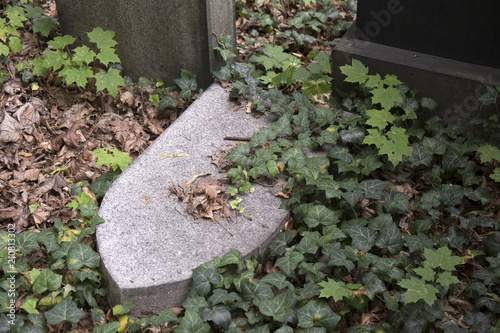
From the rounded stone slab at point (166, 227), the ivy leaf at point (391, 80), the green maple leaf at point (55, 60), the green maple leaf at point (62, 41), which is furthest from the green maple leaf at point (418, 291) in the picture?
the green maple leaf at point (62, 41)

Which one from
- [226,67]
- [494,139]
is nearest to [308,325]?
[494,139]

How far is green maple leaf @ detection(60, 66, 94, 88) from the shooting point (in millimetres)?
4016

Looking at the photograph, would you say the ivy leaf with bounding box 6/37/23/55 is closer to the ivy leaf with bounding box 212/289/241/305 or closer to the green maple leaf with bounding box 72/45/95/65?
the green maple leaf with bounding box 72/45/95/65

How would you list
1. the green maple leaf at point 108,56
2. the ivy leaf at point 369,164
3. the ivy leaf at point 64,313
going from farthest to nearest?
the green maple leaf at point 108,56 < the ivy leaf at point 369,164 < the ivy leaf at point 64,313

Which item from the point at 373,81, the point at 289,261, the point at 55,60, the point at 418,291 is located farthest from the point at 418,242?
the point at 55,60

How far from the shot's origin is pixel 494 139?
3.58m

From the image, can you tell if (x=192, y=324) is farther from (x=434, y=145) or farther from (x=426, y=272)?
(x=434, y=145)

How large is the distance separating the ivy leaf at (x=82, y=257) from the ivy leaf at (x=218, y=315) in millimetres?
738

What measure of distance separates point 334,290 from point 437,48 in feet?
7.29

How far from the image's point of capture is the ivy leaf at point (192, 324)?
2531mm

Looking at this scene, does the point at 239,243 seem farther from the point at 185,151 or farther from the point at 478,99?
the point at 478,99

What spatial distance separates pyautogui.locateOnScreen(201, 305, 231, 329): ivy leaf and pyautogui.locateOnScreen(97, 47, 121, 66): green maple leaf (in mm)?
2356

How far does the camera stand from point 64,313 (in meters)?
2.67

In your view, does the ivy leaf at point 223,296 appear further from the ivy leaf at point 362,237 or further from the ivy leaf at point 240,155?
the ivy leaf at point 240,155
